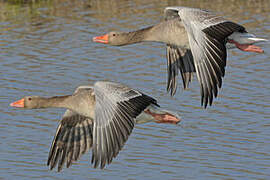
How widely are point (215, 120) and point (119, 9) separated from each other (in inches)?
456

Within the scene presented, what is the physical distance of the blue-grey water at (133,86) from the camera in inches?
604

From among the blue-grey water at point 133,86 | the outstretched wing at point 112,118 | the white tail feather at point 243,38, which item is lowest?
the blue-grey water at point 133,86

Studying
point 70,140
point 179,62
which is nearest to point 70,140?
point 70,140

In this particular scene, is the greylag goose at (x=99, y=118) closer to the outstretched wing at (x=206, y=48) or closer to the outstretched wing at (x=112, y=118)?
the outstretched wing at (x=112, y=118)

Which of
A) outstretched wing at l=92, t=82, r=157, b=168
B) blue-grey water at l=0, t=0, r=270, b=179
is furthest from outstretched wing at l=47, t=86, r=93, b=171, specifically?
outstretched wing at l=92, t=82, r=157, b=168

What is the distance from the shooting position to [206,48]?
13.8 metres

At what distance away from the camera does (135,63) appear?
2188cm

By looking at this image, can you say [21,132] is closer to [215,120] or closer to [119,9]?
[215,120]

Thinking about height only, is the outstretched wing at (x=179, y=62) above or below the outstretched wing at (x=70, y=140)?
above

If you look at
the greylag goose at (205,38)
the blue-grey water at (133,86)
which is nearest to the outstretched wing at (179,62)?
the blue-grey water at (133,86)

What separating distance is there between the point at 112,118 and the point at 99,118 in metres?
0.23

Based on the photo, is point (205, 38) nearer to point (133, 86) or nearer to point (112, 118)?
point (112, 118)

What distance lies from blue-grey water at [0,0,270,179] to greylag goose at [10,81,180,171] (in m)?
0.55

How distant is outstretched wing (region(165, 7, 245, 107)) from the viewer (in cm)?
1369
